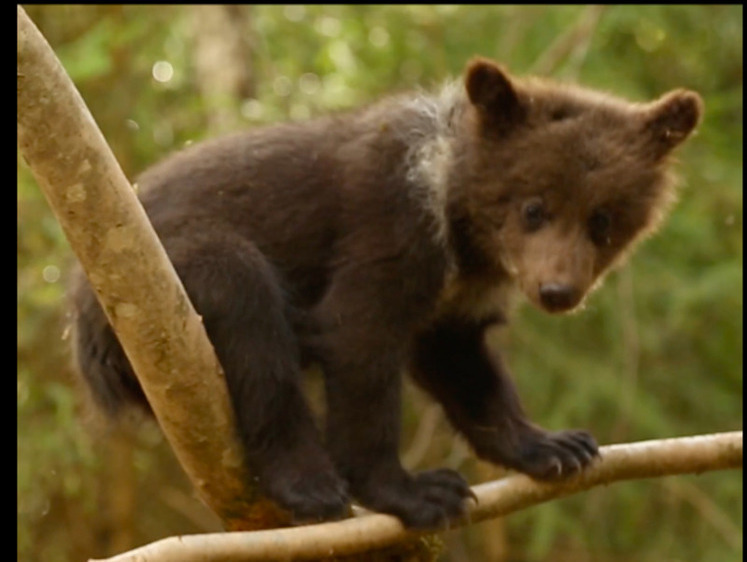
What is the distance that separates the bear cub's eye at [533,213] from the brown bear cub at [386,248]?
0.01 metres

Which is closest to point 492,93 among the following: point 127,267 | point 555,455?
point 555,455

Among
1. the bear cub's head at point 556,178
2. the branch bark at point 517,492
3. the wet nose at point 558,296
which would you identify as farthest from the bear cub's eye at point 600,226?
the branch bark at point 517,492

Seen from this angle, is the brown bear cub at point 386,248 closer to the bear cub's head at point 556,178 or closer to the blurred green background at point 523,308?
the bear cub's head at point 556,178

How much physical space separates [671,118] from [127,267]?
2712 mm

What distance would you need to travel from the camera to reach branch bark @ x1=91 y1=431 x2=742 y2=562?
4.38 m

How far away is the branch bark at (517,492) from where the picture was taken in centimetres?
438

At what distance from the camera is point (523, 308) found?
9922 mm

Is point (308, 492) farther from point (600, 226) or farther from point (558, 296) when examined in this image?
point (600, 226)

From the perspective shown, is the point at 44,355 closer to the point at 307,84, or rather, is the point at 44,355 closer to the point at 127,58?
the point at 127,58

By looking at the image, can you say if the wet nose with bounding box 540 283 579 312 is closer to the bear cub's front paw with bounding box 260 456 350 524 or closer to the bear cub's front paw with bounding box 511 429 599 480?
the bear cub's front paw with bounding box 511 429 599 480

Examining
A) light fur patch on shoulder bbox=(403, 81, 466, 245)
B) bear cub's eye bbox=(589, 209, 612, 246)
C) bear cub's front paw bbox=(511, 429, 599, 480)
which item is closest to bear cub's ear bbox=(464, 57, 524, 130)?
light fur patch on shoulder bbox=(403, 81, 466, 245)

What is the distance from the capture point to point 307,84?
1083 cm

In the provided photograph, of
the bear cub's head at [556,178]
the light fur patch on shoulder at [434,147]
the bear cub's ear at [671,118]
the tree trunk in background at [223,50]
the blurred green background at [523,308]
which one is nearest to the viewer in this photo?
the bear cub's head at [556,178]

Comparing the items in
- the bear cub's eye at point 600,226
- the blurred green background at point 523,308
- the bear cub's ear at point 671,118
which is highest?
the bear cub's ear at point 671,118
